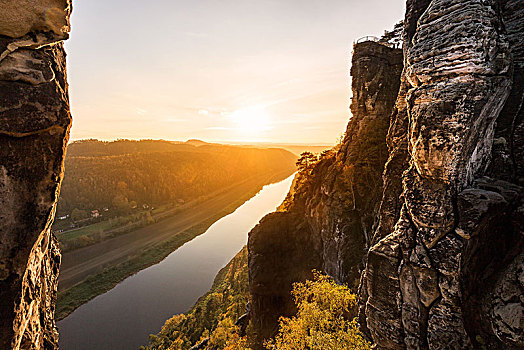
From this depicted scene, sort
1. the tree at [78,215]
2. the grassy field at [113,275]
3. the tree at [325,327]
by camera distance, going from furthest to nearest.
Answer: the tree at [78,215] → the grassy field at [113,275] → the tree at [325,327]

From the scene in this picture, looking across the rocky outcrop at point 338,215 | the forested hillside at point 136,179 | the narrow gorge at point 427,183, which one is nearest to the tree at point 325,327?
the narrow gorge at point 427,183

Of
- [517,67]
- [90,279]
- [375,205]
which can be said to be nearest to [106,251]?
[90,279]

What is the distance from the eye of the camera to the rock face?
15.1ft

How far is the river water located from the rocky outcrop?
69.2ft

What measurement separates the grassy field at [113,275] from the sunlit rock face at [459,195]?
46.1 metres

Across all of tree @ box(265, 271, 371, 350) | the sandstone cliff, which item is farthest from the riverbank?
the sandstone cliff

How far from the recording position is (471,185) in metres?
9.30

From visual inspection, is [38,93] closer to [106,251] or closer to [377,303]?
[377,303]

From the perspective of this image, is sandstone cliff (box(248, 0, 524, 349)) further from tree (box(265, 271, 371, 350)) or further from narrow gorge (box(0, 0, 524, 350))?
tree (box(265, 271, 371, 350))

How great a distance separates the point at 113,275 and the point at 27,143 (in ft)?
166

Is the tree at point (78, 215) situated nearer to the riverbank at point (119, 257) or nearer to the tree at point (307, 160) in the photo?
the riverbank at point (119, 257)

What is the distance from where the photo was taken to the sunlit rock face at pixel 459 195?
27.0ft

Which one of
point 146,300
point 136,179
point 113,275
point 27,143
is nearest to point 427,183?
point 27,143

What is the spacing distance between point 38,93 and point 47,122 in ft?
1.96
